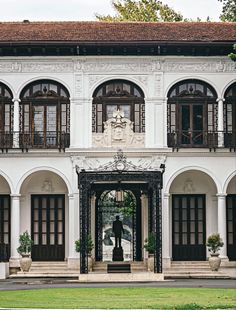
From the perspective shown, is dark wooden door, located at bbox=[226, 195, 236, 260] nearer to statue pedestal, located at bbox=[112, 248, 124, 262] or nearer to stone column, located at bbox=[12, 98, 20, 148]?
statue pedestal, located at bbox=[112, 248, 124, 262]

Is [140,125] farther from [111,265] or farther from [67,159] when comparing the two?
[111,265]

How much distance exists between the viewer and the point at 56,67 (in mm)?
42938

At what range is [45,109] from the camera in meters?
43.0

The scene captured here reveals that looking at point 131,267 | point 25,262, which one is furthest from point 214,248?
point 25,262

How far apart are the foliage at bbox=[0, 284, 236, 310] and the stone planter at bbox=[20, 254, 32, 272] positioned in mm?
8035

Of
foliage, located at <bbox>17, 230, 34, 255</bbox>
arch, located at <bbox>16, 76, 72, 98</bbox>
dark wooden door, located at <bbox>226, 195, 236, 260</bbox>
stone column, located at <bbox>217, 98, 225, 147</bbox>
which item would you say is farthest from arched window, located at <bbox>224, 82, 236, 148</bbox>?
foliage, located at <bbox>17, 230, 34, 255</bbox>

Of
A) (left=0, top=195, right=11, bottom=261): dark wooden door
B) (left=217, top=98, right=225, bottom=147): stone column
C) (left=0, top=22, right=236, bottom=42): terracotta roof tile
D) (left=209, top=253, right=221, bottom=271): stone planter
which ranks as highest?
(left=0, top=22, right=236, bottom=42): terracotta roof tile

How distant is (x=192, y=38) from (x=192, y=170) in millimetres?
5550

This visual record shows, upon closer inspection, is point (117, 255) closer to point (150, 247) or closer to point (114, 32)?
point (150, 247)

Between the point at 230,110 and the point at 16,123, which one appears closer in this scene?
the point at 16,123

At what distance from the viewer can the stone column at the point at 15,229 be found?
138 feet

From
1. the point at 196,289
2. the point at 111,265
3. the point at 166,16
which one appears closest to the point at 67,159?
the point at 111,265

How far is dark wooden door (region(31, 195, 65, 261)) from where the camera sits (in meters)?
43.7

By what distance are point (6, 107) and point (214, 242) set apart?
1034 cm
